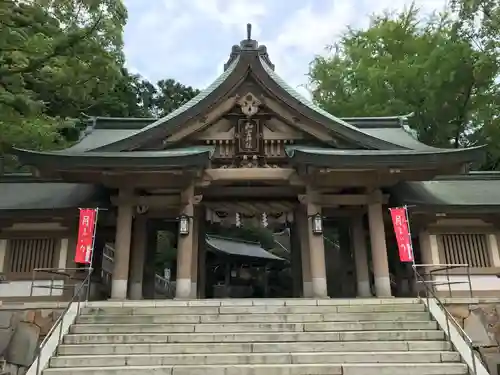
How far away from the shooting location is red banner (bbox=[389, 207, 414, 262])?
11.4 metres

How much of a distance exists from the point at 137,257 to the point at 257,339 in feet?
19.3

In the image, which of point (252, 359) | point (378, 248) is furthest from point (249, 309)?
point (378, 248)

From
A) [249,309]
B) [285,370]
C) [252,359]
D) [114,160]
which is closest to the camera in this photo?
[285,370]

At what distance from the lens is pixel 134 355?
7.79 meters

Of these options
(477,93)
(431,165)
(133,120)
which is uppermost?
(477,93)

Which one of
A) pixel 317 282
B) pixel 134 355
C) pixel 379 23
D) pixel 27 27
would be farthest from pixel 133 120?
pixel 379 23

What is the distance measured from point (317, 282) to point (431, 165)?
405 cm

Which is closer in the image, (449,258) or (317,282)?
(317,282)

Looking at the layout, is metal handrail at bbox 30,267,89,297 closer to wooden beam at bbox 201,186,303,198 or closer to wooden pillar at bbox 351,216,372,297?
wooden beam at bbox 201,186,303,198

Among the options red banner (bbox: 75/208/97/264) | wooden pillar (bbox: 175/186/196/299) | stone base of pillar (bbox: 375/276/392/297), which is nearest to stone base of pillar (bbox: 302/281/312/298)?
stone base of pillar (bbox: 375/276/392/297)

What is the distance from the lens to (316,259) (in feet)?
37.3

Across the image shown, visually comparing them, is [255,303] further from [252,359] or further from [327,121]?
[327,121]

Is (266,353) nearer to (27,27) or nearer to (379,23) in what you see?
(27,27)

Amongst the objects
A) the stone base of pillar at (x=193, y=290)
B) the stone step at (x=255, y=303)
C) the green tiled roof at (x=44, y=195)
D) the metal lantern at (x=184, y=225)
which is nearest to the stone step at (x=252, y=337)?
the stone step at (x=255, y=303)
